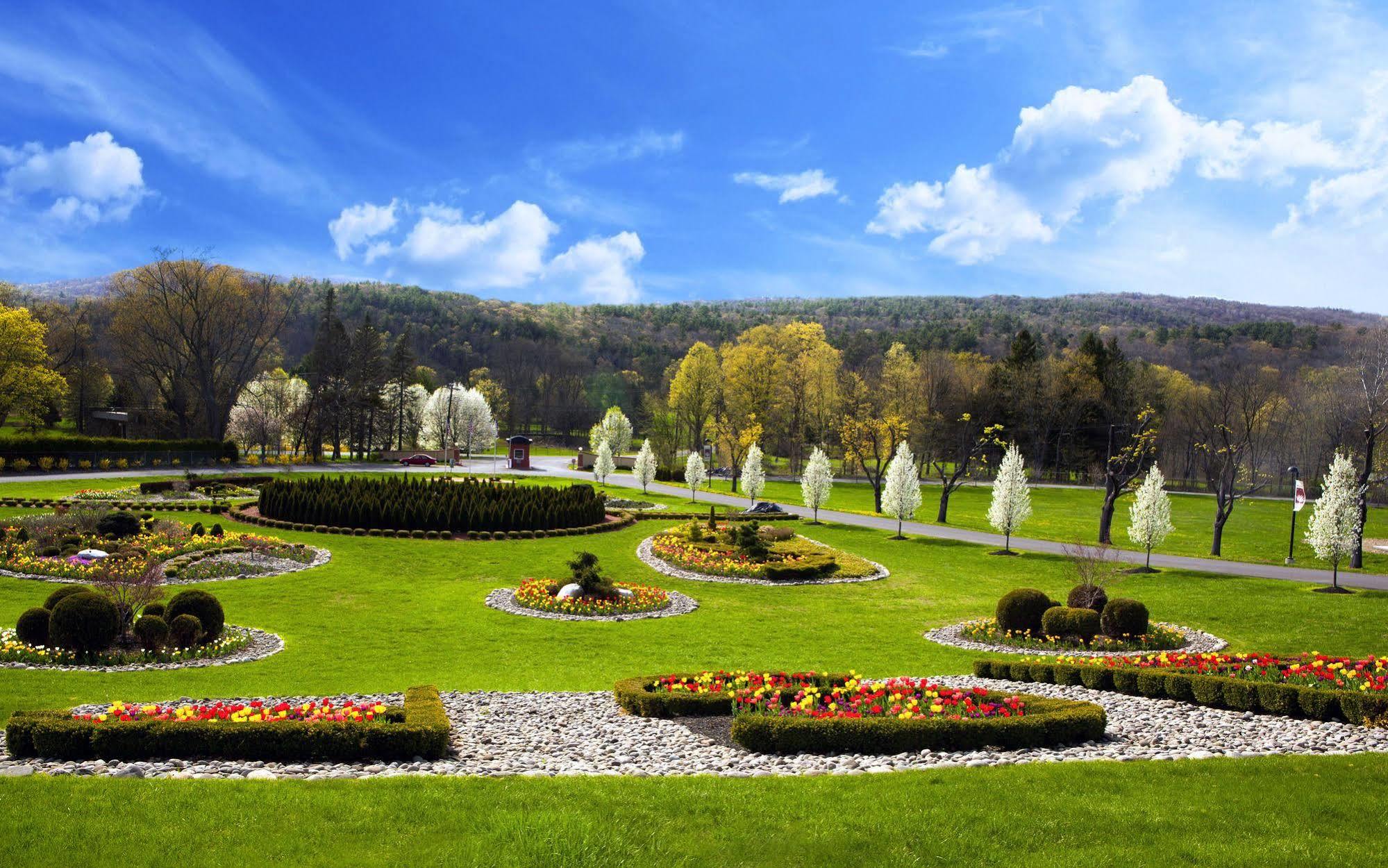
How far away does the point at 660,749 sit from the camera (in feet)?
32.7

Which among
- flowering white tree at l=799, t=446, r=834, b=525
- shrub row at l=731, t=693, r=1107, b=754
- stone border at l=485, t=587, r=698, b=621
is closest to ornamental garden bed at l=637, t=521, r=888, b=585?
stone border at l=485, t=587, r=698, b=621

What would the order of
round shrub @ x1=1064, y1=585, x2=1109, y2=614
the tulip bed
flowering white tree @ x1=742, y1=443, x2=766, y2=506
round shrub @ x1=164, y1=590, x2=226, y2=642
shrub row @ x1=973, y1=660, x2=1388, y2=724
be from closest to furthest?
shrub row @ x1=973, y1=660, x2=1388, y2=724 < round shrub @ x1=164, y1=590, x2=226, y2=642 < round shrub @ x1=1064, y1=585, x2=1109, y2=614 < the tulip bed < flowering white tree @ x1=742, y1=443, x2=766, y2=506

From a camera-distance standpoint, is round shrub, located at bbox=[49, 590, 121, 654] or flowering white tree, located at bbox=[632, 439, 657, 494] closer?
round shrub, located at bbox=[49, 590, 121, 654]

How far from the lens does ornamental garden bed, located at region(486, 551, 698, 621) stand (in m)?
20.5

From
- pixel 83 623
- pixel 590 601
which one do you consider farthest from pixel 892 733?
pixel 83 623

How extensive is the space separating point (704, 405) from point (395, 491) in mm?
40456

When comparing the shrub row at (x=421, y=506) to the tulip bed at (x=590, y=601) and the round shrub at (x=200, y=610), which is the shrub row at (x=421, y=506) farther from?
the round shrub at (x=200, y=610)

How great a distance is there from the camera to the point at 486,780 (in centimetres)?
820

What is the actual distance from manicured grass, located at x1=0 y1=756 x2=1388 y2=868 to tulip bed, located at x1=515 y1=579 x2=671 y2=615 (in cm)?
1247

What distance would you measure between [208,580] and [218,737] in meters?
15.2

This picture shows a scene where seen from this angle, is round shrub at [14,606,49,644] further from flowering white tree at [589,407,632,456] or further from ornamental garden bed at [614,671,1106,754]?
flowering white tree at [589,407,632,456]

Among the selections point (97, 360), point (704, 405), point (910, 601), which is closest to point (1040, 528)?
point (910, 601)

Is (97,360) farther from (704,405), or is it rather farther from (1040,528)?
(1040,528)

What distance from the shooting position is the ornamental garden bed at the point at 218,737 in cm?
909
